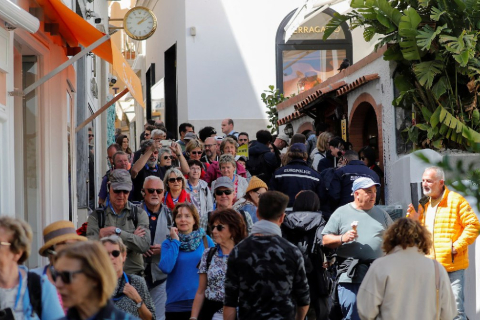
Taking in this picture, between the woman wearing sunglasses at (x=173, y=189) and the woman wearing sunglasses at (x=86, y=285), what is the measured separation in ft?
21.2

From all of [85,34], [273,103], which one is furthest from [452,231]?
[273,103]

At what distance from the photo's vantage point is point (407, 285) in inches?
279

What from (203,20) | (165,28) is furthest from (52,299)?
(165,28)

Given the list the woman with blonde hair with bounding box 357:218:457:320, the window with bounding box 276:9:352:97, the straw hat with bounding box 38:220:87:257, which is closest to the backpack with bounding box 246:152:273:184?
the woman with blonde hair with bounding box 357:218:457:320

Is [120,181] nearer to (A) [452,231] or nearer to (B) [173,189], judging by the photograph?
(B) [173,189]

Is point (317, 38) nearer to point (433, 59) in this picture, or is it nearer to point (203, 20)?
point (203, 20)

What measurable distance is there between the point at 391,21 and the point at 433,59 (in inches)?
35.1

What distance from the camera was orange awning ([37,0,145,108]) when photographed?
368 inches

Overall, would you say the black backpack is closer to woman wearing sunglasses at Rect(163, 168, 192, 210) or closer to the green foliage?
woman wearing sunglasses at Rect(163, 168, 192, 210)

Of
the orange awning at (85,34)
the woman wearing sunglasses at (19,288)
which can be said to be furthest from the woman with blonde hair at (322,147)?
the woman wearing sunglasses at (19,288)

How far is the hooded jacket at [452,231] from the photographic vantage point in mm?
9586

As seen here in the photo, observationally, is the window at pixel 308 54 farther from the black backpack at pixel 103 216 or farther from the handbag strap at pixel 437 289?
the handbag strap at pixel 437 289

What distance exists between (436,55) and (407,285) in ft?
24.1

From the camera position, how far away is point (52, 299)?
500cm
